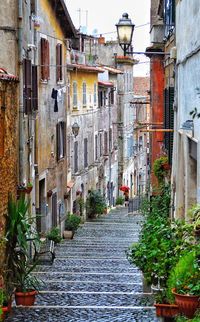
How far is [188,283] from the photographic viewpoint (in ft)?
27.9

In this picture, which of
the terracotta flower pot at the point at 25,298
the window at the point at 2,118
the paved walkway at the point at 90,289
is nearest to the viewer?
the paved walkway at the point at 90,289

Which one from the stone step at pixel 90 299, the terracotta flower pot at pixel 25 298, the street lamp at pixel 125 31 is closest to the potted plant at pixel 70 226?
the stone step at pixel 90 299

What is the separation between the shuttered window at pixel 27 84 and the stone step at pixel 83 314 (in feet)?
27.7

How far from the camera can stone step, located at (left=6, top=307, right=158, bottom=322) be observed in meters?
12.3

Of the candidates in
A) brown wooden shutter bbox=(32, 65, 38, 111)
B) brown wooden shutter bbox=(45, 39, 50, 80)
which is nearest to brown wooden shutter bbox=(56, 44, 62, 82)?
brown wooden shutter bbox=(45, 39, 50, 80)

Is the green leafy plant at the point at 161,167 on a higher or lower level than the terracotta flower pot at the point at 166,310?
higher

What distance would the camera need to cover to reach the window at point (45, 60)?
25.7 m

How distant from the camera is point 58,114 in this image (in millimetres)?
30578

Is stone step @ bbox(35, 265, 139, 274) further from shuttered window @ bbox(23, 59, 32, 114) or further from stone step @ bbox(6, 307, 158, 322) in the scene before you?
stone step @ bbox(6, 307, 158, 322)

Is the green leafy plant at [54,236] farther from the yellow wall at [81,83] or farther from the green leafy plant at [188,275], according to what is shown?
the green leafy plant at [188,275]

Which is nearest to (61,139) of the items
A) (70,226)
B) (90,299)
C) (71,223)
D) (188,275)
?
(71,223)

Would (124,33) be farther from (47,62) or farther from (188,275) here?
(47,62)

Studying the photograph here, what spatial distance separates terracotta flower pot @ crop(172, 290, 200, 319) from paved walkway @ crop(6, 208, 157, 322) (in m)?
3.88

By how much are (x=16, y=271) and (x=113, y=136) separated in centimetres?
4266
